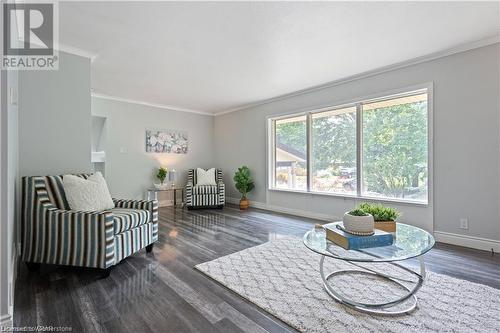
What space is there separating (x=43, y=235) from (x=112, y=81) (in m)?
2.81

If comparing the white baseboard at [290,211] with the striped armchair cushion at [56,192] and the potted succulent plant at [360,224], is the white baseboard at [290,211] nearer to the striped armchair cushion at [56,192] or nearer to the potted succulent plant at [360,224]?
the potted succulent plant at [360,224]

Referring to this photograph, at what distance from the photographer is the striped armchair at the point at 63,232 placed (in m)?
2.13

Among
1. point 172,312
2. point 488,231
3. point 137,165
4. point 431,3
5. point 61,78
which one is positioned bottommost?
point 172,312

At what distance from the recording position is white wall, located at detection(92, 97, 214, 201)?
16.6ft

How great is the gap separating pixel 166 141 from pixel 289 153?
115 inches

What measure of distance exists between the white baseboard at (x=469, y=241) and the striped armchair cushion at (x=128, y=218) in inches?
141

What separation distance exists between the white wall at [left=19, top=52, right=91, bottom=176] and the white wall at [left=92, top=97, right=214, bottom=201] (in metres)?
2.15

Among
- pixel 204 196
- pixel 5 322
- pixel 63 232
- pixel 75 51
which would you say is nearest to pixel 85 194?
pixel 63 232

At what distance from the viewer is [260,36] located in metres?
2.65

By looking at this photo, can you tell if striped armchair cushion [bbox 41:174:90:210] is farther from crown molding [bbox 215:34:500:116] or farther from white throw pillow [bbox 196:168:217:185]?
crown molding [bbox 215:34:500:116]

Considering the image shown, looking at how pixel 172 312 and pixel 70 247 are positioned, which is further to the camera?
pixel 70 247

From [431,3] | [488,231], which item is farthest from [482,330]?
[431,3]

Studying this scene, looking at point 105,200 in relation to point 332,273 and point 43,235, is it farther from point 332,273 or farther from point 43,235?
point 332,273

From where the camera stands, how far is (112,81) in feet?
13.5
